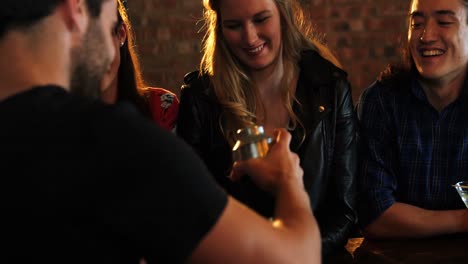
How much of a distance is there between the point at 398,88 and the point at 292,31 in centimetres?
43

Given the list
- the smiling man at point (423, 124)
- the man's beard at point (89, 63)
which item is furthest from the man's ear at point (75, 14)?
the smiling man at point (423, 124)

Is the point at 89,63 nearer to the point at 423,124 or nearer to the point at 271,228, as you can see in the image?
the point at 271,228

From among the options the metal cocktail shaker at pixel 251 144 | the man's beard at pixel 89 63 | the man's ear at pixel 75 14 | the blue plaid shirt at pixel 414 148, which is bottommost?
the blue plaid shirt at pixel 414 148

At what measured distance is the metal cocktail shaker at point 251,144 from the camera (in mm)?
1150

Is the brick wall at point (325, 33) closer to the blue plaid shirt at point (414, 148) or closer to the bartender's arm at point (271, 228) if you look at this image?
the blue plaid shirt at point (414, 148)

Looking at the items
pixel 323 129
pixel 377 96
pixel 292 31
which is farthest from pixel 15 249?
pixel 377 96

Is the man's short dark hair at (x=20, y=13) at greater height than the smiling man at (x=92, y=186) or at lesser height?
greater

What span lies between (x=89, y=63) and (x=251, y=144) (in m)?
0.33

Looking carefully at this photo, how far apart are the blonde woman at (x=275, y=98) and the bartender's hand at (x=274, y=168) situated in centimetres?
59

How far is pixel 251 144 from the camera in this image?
3.77 feet

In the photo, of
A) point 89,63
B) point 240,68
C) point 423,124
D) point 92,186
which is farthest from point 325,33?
point 92,186

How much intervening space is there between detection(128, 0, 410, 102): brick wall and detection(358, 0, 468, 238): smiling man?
1.57m

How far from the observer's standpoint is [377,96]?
211 centimetres

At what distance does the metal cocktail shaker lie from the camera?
45.3 inches
